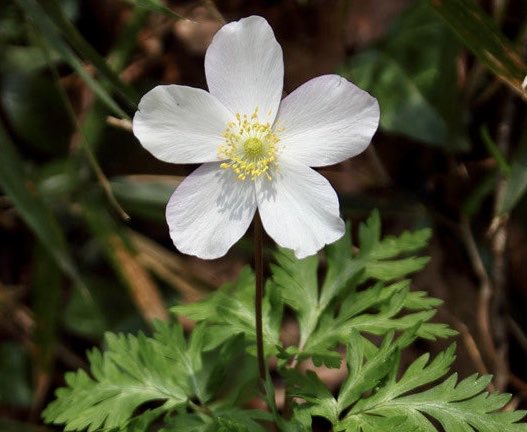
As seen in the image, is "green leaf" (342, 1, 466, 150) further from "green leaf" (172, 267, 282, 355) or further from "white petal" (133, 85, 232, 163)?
"white petal" (133, 85, 232, 163)

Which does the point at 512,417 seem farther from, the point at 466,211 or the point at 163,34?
the point at 163,34

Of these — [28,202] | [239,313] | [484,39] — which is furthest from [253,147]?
[28,202]

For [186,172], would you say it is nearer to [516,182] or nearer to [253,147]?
[516,182]

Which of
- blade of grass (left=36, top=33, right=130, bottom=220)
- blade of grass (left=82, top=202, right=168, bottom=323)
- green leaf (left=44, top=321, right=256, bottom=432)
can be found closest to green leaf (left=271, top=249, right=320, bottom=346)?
green leaf (left=44, top=321, right=256, bottom=432)

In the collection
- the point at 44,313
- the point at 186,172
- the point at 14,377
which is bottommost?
the point at 14,377

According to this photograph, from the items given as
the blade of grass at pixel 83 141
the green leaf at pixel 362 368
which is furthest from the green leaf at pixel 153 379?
the blade of grass at pixel 83 141

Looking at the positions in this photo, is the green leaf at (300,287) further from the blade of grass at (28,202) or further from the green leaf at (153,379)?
the blade of grass at (28,202)
